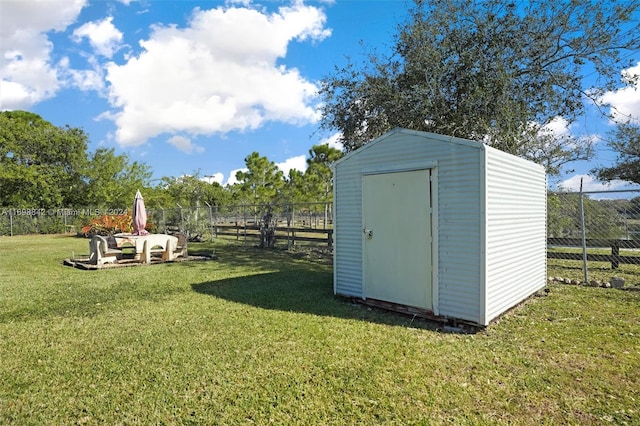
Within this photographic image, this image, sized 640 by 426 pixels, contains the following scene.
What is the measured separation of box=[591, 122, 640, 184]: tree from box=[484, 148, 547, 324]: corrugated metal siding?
13168 mm

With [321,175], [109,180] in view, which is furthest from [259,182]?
[109,180]

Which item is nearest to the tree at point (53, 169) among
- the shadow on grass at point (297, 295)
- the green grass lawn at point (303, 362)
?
the green grass lawn at point (303, 362)

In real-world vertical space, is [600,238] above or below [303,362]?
above

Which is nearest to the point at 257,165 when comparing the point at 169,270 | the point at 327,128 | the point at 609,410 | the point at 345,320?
the point at 327,128

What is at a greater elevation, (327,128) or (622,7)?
(622,7)

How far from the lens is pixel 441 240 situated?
461cm

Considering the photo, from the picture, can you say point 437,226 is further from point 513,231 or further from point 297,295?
point 297,295

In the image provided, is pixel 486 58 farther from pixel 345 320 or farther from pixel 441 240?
pixel 345 320

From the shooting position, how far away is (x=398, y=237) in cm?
506

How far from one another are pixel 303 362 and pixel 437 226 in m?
2.42

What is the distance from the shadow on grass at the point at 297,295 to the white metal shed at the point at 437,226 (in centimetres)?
28

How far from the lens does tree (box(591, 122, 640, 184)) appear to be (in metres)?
15.5

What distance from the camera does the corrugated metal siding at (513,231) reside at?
4.42 metres

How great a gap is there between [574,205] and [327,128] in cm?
691
